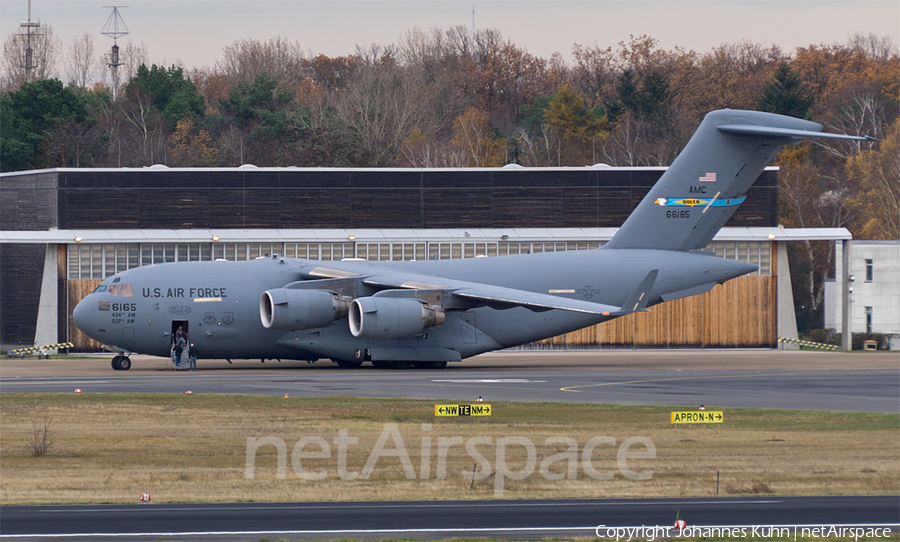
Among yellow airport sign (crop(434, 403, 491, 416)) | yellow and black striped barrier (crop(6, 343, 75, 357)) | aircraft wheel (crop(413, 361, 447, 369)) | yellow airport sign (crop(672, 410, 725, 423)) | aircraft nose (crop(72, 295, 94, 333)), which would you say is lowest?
yellow and black striped barrier (crop(6, 343, 75, 357))

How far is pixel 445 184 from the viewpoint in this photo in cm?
5106

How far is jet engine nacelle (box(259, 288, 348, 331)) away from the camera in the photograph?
34594 millimetres

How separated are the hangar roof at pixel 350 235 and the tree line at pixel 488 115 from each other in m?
24.3

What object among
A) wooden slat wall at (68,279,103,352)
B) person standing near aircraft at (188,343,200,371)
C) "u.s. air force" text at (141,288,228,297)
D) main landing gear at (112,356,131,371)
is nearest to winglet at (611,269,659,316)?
"u.s. air force" text at (141,288,228,297)

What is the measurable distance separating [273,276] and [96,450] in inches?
700

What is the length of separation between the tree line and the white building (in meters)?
16.5

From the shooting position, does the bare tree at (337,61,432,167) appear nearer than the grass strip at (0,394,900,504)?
No

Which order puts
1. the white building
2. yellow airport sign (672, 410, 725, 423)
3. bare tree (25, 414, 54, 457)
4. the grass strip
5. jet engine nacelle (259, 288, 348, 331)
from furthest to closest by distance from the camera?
the white building < jet engine nacelle (259, 288, 348, 331) < yellow airport sign (672, 410, 725, 423) < bare tree (25, 414, 54, 457) < the grass strip

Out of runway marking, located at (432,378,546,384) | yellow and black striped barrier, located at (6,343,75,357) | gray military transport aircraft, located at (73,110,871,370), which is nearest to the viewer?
runway marking, located at (432,378,546,384)

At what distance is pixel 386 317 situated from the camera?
1373 inches

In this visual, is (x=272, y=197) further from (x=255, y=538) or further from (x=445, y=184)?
(x=255, y=538)

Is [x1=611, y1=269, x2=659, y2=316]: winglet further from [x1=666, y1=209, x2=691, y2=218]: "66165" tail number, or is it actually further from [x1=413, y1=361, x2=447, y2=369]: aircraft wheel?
[x1=413, y1=361, x2=447, y2=369]: aircraft wheel

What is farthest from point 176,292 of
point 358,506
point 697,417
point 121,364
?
point 358,506

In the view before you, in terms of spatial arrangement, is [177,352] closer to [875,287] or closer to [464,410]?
[464,410]
